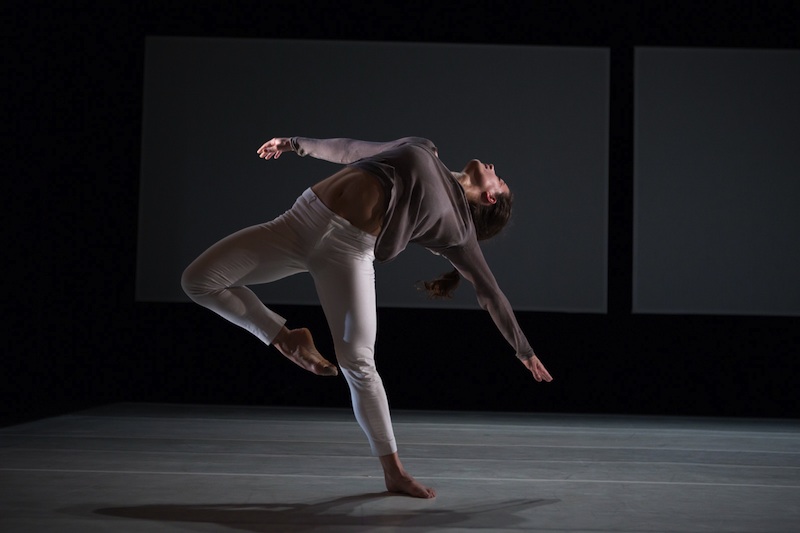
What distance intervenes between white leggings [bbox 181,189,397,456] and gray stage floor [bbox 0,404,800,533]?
39 centimetres

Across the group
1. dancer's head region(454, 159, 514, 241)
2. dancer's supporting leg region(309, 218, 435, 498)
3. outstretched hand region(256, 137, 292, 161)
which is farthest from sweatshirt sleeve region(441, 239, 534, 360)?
outstretched hand region(256, 137, 292, 161)

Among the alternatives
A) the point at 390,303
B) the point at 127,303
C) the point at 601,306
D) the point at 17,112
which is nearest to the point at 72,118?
the point at 17,112

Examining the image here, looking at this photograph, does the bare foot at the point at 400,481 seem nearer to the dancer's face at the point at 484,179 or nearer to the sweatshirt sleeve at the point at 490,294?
the sweatshirt sleeve at the point at 490,294

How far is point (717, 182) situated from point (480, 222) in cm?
288

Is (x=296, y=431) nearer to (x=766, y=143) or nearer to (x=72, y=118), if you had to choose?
(x=72, y=118)

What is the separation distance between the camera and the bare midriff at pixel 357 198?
225cm

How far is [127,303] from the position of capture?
5082 millimetres

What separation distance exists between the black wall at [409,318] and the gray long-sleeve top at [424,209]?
2.60 m

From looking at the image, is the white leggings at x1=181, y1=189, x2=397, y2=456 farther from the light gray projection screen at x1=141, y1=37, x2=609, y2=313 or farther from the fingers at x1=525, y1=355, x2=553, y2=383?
the light gray projection screen at x1=141, y1=37, x2=609, y2=313

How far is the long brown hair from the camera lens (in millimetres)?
2461

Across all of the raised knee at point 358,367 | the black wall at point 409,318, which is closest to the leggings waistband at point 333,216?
the raised knee at point 358,367

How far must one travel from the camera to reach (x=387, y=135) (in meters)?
4.94

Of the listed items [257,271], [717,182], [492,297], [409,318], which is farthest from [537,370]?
[717,182]

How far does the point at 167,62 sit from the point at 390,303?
6.22ft
